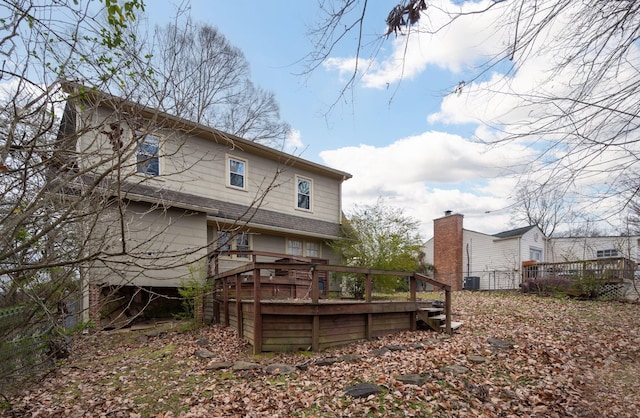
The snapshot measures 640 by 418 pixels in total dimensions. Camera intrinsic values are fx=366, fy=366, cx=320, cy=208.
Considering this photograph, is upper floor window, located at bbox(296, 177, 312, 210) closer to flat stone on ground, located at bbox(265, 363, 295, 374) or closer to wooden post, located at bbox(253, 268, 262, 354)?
wooden post, located at bbox(253, 268, 262, 354)

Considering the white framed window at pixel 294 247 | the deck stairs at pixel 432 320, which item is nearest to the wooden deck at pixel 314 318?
the deck stairs at pixel 432 320

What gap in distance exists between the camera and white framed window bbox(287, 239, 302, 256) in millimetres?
14477

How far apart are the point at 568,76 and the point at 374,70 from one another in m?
1.86

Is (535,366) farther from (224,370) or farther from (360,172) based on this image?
(360,172)

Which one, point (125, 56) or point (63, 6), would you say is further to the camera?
point (125, 56)

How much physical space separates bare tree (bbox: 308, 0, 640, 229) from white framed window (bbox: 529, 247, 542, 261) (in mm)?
21105

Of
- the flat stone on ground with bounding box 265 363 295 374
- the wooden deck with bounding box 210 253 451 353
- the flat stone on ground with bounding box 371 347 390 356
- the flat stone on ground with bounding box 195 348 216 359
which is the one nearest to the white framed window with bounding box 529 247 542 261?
the wooden deck with bounding box 210 253 451 353

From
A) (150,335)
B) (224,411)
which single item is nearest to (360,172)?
(150,335)

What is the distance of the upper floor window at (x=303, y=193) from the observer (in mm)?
15031

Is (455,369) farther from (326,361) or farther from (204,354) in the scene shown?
(204,354)

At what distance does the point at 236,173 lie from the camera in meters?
13.3

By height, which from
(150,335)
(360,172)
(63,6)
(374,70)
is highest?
(360,172)

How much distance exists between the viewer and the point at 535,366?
18.9ft

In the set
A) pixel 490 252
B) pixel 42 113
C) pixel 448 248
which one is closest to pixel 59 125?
pixel 42 113
